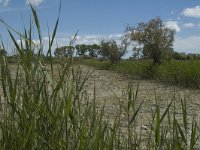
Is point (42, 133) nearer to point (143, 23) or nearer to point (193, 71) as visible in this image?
point (193, 71)

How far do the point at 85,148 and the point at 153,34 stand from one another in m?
14.5

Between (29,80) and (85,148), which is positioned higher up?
Result: (29,80)

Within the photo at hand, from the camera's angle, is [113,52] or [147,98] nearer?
[147,98]

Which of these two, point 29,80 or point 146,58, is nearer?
point 29,80

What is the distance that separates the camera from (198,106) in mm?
6297

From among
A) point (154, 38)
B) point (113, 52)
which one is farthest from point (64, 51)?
point (113, 52)

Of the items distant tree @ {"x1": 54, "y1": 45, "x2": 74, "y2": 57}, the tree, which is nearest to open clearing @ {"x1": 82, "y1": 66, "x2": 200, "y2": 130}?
distant tree @ {"x1": 54, "y1": 45, "x2": 74, "y2": 57}

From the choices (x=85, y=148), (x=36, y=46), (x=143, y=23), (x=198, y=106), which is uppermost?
(x=143, y=23)

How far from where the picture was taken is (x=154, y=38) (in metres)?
15.6

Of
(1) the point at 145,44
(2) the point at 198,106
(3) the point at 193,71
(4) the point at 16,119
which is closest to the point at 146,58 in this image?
(1) the point at 145,44

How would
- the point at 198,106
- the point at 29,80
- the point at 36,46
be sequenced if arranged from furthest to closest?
1. the point at 198,106
2. the point at 36,46
3. the point at 29,80

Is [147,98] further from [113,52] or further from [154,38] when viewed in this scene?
[113,52]

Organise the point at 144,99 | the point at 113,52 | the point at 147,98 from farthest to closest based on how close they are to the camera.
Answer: the point at 113,52 < the point at 147,98 < the point at 144,99

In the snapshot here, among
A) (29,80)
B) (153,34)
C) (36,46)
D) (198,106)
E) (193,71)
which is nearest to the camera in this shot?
(29,80)
